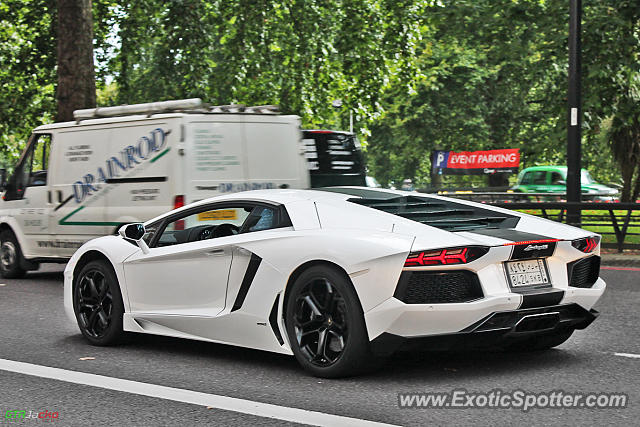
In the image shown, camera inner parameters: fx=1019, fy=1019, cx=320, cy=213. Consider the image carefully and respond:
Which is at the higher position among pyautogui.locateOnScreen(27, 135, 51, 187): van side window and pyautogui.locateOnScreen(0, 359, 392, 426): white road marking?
pyautogui.locateOnScreen(27, 135, 51, 187): van side window

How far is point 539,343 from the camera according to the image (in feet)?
23.8

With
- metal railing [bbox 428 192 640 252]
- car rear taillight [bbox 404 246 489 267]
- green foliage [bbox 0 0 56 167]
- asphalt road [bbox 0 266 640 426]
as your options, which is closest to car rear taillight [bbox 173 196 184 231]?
asphalt road [bbox 0 266 640 426]

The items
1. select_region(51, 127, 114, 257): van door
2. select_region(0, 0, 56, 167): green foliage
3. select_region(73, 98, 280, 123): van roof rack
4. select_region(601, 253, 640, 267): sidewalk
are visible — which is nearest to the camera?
select_region(73, 98, 280, 123): van roof rack

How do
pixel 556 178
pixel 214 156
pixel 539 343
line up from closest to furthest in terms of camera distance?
pixel 539 343 < pixel 214 156 < pixel 556 178

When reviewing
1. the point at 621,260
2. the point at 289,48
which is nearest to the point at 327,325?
the point at 621,260

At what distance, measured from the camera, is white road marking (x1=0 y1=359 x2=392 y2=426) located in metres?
5.26

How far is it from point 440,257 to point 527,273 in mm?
656

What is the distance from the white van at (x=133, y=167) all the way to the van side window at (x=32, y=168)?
1cm

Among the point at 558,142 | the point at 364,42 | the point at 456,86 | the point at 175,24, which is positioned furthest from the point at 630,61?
the point at 456,86

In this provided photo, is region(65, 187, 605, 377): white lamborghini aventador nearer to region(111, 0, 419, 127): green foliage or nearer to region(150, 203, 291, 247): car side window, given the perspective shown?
region(150, 203, 291, 247): car side window

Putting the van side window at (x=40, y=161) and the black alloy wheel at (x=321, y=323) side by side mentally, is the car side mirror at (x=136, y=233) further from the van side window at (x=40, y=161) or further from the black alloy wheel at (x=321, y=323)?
the van side window at (x=40, y=161)

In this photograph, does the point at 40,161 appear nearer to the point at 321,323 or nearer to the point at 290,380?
the point at 290,380

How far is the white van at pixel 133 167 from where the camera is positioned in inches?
463

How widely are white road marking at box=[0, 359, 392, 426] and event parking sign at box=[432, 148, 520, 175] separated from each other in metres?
28.9
